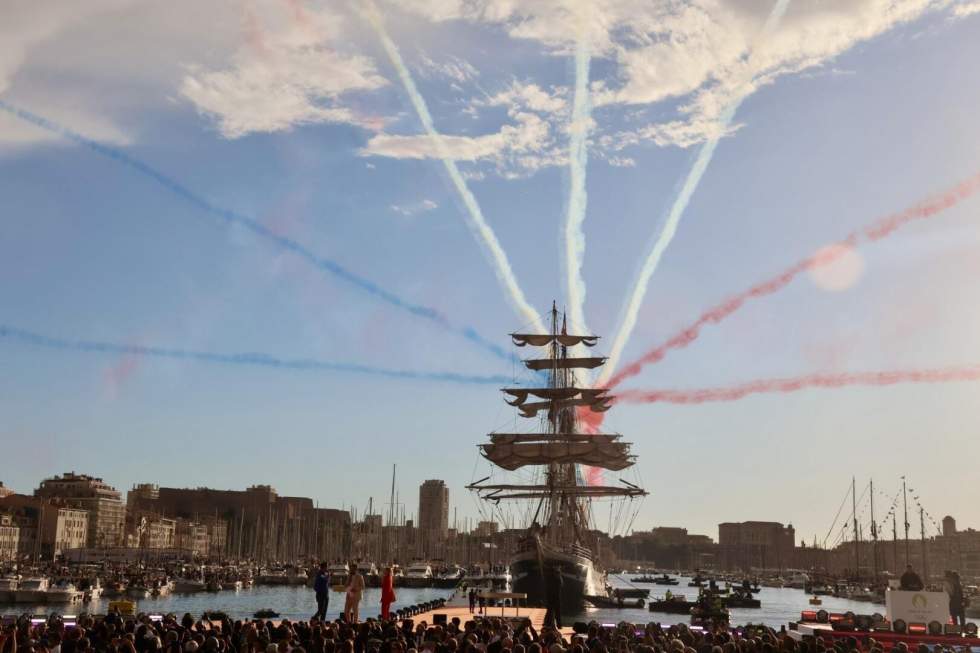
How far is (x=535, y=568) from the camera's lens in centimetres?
8369

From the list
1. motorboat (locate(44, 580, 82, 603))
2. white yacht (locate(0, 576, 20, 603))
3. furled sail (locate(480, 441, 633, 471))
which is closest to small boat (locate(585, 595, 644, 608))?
furled sail (locate(480, 441, 633, 471))

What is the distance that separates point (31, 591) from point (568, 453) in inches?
→ 2253

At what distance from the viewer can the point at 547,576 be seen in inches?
3157

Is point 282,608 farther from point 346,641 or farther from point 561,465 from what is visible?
point 346,641

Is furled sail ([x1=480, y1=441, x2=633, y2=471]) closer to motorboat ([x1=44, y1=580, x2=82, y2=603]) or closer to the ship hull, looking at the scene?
the ship hull

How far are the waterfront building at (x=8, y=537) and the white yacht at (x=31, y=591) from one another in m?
70.6

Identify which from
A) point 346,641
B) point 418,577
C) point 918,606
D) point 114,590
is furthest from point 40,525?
point 346,641

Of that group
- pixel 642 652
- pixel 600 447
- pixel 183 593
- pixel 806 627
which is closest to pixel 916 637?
pixel 806 627

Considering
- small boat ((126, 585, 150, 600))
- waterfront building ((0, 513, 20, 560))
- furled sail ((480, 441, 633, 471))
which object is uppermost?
furled sail ((480, 441, 633, 471))

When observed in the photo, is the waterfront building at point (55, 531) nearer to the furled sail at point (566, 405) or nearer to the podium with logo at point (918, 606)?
the furled sail at point (566, 405)

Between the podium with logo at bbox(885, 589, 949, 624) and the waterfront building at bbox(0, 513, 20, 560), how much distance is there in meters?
165

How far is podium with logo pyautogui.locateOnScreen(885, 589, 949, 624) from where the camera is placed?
37.2m

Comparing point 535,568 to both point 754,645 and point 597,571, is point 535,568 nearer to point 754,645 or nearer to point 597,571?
point 597,571

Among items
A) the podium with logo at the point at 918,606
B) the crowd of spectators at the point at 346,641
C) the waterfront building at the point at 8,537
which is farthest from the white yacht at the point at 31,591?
the podium with logo at the point at 918,606
